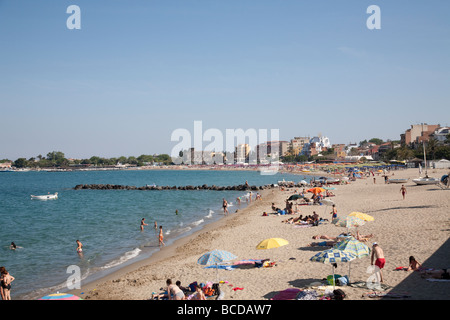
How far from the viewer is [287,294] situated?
33.0ft

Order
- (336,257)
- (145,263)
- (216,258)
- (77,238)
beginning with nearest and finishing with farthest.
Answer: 1. (336,257)
2. (216,258)
3. (145,263)
4. (77,238)

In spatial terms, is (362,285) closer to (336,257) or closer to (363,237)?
(336,257)

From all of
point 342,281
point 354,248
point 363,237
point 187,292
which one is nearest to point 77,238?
point 187,292

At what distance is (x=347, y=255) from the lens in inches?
403

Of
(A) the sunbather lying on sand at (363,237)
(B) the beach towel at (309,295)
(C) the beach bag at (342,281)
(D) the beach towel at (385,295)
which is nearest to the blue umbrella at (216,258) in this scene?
(B) the beach towel at (309,295)

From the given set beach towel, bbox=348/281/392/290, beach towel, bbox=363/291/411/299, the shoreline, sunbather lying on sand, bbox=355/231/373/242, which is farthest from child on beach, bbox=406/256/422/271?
the shoreline

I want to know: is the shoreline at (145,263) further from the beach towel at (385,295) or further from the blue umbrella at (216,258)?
the beach towel at (385,295)

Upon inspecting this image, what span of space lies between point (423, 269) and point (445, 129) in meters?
109

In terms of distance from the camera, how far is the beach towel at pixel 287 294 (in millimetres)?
9883

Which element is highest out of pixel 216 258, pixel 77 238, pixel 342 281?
pixel 216 258

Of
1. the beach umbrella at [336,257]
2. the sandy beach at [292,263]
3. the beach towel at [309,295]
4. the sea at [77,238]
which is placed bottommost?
the sea at [77,238]

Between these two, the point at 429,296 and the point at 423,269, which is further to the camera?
the point at 423,269
